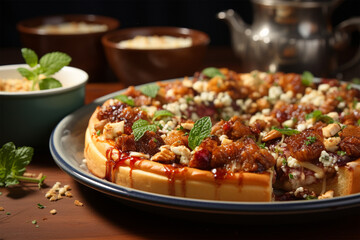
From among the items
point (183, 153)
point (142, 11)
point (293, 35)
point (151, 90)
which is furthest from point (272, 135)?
point (142, 11)

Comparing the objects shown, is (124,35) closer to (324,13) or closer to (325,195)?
(324,13)

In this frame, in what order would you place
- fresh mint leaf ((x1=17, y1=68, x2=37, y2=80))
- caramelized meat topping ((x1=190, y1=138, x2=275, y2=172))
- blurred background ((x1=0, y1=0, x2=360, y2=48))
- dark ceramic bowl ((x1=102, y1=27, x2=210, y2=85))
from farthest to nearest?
1. blurred background ((x1=0, y1=0, x2=360, y2=48))
2. dark ceramic bowl ((x1=102, y1=27, x2=210, y2=85))
3. fresh mint leaf ((x1=17, y1=68, x2=37, y2=80))
4. caramelized meat topping ((x1=190, y1=138, x2=275, y2=172))

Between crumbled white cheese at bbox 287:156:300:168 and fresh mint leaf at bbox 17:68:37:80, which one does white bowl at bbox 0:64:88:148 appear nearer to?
fresh mint leaf at bbox 17:68:37:80

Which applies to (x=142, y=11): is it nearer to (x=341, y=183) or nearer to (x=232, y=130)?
(x=232, y=130)

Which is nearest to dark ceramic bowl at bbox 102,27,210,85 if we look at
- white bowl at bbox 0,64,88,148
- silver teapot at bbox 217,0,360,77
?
silver teapot at bbox 217,0,360,77

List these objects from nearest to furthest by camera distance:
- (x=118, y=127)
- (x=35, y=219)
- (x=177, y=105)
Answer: (x=35, y=219) → (x=118, y=127) → (x=177, y=105)

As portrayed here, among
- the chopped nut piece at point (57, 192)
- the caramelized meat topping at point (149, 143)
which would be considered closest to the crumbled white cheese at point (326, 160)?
the caramelized meat topping at point (149, 143)

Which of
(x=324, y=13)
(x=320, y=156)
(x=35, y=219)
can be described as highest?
(x=324, y=13)

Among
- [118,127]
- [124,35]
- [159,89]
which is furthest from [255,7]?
[118,127]
